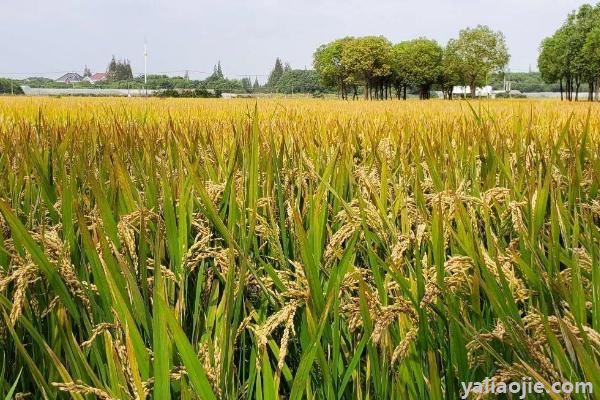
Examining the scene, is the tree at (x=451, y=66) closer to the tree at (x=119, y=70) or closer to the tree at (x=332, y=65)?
the tree at (x=332, y=65)

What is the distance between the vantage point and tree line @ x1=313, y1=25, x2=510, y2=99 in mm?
46594

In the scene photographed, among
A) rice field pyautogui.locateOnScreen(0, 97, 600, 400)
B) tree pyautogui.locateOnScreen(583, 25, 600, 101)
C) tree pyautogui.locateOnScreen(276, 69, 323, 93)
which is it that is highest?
tree pyautogui.locateOnScreen(276, 69, 323, 93)

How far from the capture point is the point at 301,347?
0.73m

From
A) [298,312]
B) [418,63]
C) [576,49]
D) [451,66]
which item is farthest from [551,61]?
[298,312]

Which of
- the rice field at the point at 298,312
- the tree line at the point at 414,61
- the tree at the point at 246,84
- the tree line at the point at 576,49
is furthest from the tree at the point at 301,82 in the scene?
the rice field at the point at 298,312

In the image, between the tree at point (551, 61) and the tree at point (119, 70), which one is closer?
the tree at point (551, 61)

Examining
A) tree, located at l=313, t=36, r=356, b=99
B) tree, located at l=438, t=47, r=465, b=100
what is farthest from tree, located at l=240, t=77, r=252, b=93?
tree, located at l=438, t=47, r=465, b=100

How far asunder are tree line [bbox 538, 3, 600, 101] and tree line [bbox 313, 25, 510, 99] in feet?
12.9

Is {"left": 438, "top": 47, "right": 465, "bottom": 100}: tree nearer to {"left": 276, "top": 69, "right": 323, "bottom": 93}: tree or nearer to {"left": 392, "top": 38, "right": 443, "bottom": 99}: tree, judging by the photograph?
{"left": 392, "top": 38, "right": 443, "bottom": 99}: tree

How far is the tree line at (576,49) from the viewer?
35688 millimetres

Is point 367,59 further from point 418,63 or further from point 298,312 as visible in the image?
point 298,312

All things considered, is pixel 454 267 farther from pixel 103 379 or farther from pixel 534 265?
pixel 103 379

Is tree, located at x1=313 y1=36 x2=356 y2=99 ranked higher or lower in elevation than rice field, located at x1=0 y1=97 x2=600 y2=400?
higher

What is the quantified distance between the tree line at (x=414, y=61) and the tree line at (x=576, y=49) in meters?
3.93
